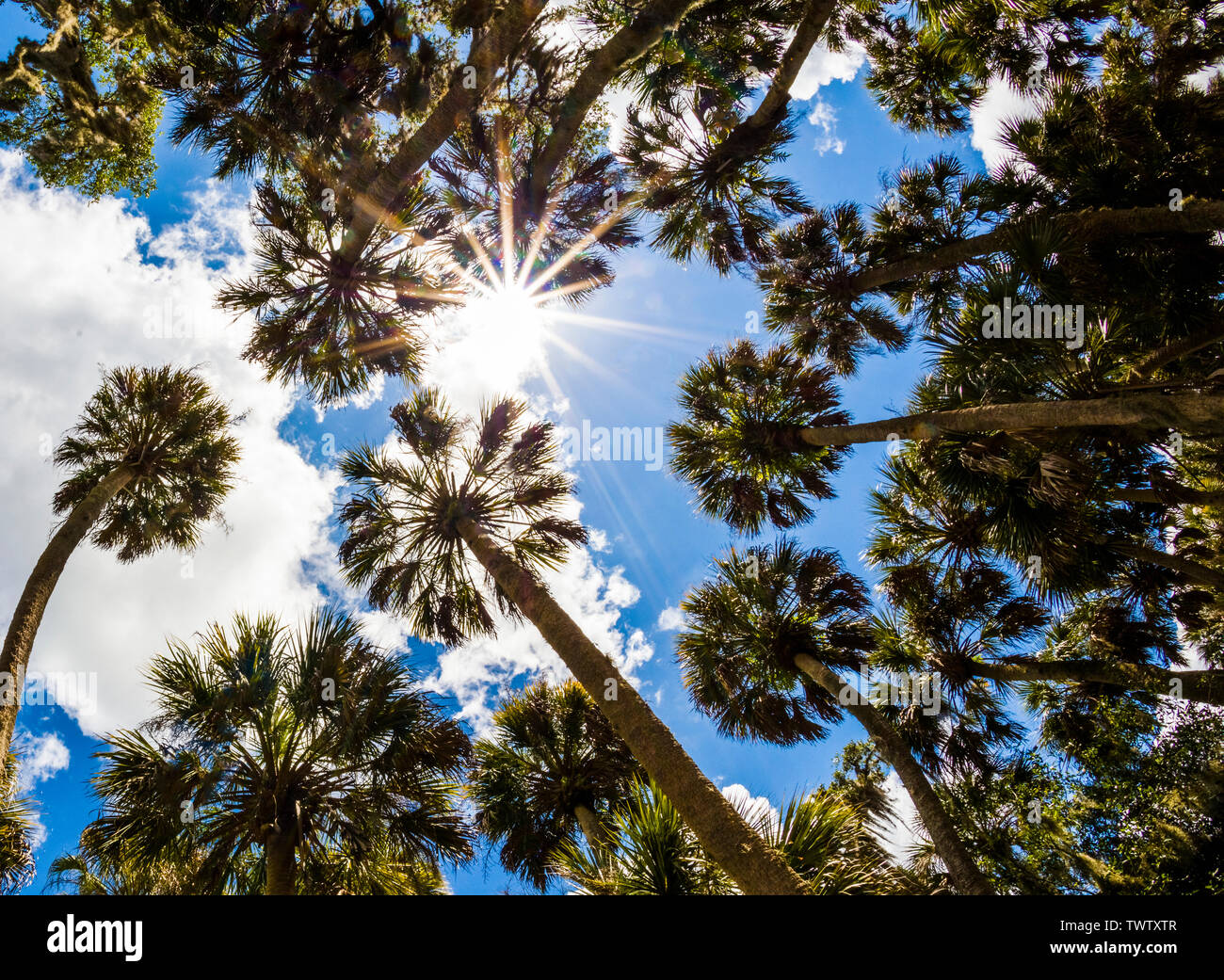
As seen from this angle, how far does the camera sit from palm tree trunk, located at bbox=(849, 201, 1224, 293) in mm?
6781

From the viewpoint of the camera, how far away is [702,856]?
4547 mm

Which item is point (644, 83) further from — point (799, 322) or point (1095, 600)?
point (1095, 600)

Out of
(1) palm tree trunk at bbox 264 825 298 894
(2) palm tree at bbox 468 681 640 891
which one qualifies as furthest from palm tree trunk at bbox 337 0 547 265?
(2) palm tree at bbox 468 681 640 891

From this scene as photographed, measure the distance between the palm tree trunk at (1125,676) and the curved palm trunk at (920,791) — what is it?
2.28 metres

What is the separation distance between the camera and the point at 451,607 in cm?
903

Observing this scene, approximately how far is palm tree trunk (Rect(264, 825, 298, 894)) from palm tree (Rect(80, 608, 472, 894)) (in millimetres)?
10

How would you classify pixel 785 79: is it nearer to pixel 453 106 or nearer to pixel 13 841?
pixel 453 106

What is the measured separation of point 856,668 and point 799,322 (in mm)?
6991

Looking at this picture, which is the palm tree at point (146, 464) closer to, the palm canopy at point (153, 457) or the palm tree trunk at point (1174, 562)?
the palm canopy at point (153, 457)

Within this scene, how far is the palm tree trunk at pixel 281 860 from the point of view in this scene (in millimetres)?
5664

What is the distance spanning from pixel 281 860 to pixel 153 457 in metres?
8.03

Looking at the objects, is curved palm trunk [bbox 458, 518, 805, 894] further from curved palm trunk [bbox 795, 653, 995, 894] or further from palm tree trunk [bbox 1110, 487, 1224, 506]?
palm tree trunk [bbox 1110, 487, 1224, 506]
